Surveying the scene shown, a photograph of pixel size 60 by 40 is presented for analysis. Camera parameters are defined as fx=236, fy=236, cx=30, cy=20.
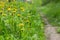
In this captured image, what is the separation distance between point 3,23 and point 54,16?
7.19 metres

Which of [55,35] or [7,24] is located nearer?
[7,24]

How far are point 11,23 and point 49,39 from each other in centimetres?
177

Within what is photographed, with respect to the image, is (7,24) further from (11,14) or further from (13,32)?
(11,14)

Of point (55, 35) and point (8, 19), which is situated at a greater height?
point (8, 19)

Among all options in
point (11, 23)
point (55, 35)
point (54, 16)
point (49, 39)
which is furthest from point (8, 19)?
point (54, 16)

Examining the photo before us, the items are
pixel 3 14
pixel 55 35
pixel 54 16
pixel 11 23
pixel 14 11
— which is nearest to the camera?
pixel 11 23

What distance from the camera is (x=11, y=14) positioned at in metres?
8.61

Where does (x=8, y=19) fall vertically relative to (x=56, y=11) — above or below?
above

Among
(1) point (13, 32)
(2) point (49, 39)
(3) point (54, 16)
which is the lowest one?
(3) point (54, 16)

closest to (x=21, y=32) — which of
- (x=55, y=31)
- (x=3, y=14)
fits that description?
(x=3, y=14)

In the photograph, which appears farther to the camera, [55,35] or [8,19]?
[55,35]

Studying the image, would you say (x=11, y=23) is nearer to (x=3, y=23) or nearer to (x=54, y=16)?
(x=3, y=23)

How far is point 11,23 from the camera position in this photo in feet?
25.3

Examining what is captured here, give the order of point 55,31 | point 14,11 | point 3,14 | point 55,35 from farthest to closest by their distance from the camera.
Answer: point 55,31 < point 55,35 < point 14,11 < point 3,14
